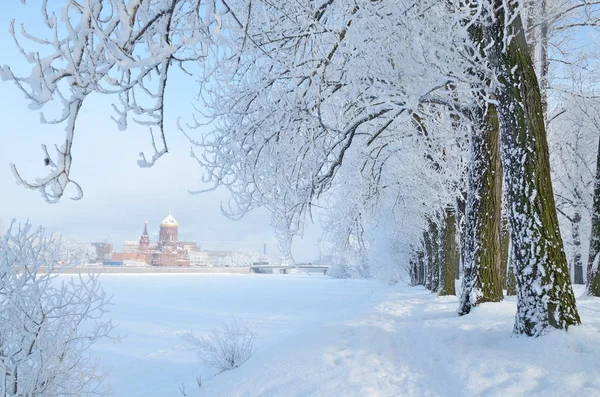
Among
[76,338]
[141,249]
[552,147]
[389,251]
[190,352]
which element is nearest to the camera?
[76,338]

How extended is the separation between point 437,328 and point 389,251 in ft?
69.5

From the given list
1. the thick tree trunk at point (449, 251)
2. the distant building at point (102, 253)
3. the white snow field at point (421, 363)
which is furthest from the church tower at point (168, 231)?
the white snow field at point (421, 363)

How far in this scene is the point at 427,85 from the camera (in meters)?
5.39

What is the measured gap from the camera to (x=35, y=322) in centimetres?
570

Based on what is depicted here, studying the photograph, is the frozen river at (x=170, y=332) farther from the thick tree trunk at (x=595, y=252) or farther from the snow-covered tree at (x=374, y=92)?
the thick tree trunk at (x=595, y=252)

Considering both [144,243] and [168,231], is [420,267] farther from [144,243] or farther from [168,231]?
[168,231]

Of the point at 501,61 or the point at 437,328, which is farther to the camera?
the point at 437,328

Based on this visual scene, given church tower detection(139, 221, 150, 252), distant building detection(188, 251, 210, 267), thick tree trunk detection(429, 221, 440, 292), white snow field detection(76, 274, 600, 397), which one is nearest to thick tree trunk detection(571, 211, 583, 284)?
thick tree trunk detection(429, 221, 440, 292)

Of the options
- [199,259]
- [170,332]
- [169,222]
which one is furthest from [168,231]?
[170,332]

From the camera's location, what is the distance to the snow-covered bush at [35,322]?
18.1 ft

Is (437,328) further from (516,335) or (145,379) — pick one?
(145,379)

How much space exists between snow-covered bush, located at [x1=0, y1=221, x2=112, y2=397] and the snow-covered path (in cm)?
194

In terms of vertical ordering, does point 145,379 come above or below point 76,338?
below

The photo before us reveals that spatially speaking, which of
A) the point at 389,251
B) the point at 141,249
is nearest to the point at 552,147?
the point at 389,251
